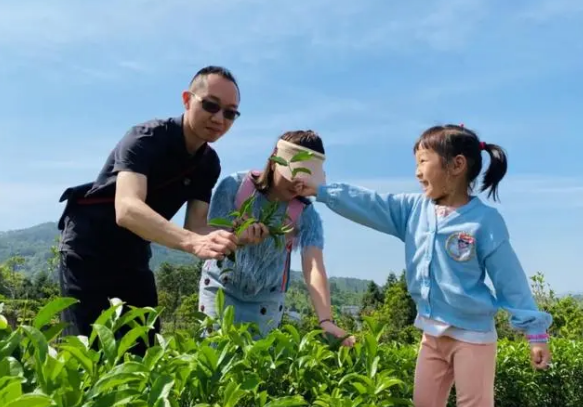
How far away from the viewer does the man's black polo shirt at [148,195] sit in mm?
2699

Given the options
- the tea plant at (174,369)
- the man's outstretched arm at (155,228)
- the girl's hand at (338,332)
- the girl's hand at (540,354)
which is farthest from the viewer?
the girl's hand at (540,354)

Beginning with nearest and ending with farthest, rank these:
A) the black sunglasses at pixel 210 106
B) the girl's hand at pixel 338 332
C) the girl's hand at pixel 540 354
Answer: the girl's hand at pixel 338 332, the girl's hand at pixel 540 354, the black sunglasses at pixel 210 106

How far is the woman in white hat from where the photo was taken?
9.09 feet

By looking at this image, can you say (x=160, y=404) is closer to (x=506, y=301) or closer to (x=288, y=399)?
(x=288, y=399)

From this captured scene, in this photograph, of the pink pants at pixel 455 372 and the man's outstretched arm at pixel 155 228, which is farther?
the pink pants at pixel 455 372

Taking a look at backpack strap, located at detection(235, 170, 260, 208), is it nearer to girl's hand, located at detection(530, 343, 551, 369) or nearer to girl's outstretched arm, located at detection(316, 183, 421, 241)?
girl's outstretched arm, located at detection(316, 183, 421, 241)

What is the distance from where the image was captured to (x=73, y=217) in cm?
288

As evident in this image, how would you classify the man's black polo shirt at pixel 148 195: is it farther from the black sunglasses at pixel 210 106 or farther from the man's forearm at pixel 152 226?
the man's forearm at pixel 152 226

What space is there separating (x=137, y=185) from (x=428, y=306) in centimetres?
130

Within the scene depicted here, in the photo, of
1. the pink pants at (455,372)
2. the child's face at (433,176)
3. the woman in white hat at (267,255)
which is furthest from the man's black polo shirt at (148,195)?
the pink pants at (455,372)

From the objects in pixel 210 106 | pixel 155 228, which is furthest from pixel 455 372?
pixel 210 106

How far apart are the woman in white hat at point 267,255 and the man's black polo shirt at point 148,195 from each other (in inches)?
5.8

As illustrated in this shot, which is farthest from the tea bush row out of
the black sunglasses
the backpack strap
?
the black sunglasses

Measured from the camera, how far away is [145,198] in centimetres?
257
